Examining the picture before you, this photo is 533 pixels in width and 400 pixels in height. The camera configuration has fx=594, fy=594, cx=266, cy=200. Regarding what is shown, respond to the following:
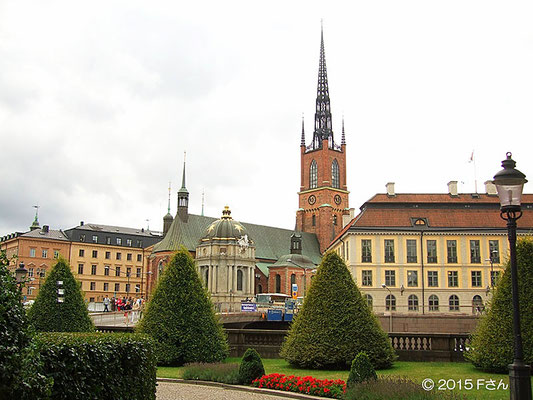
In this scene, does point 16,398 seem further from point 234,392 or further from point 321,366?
point 321,366

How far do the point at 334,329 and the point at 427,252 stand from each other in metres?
37.5

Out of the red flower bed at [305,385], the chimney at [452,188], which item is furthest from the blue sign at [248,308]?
the red flower bed at [305,385]

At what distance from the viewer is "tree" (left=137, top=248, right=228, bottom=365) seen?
76.0ft

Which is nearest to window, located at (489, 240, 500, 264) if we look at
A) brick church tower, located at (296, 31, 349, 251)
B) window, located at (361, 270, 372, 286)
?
window, located at (361, 270, 372, 286)

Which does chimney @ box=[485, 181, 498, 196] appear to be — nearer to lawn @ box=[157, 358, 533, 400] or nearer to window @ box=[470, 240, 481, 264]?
window @ box=[470, 240, 481, 264]

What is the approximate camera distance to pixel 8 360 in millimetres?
6633

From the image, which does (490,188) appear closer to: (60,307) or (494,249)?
(494,249)

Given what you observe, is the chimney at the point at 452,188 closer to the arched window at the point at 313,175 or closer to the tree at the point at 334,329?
the tree at the point at 334,329

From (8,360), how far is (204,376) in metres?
12.9

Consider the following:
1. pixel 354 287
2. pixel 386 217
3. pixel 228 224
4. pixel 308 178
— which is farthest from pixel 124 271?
pixel 354 287

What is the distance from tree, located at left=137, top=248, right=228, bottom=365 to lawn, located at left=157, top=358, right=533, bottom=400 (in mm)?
837

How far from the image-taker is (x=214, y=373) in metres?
18.7

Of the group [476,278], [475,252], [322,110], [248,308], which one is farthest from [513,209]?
[322,110]

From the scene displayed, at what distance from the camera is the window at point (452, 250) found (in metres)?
56.2
